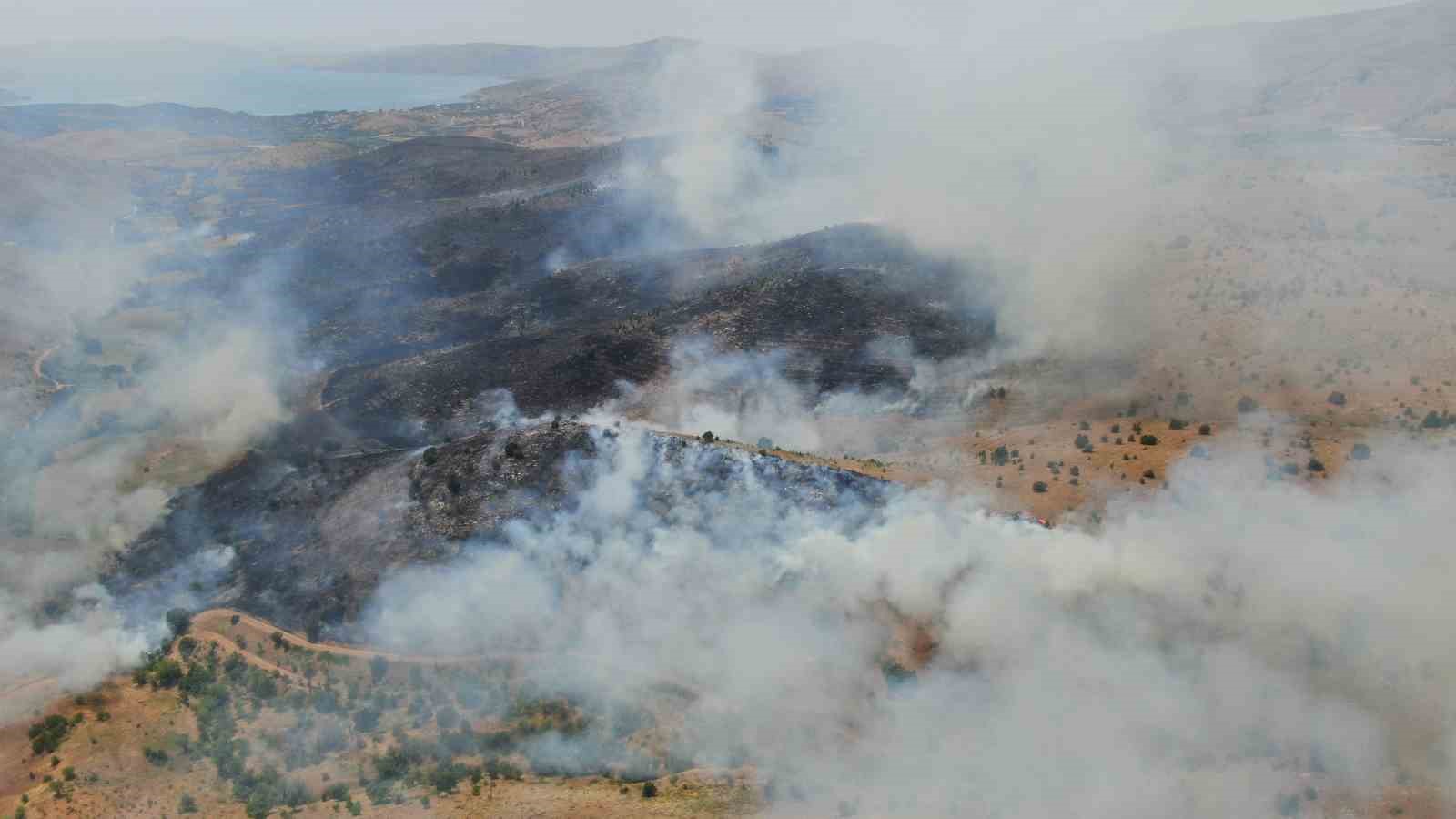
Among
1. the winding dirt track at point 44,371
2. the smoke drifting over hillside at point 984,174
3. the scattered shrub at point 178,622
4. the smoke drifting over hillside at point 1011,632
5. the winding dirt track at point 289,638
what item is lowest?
the winding dirt track at point 289,638

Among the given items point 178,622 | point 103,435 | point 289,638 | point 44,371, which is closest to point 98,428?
point 103,435

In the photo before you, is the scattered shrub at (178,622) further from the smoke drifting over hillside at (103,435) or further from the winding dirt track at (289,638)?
the smoke drifting over hillside at (103,435)

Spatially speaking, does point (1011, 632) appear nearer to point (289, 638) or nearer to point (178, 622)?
point (289, 638)

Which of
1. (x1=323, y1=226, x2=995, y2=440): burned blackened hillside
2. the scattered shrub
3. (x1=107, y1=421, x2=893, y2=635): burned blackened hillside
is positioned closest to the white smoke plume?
the scattered shrub

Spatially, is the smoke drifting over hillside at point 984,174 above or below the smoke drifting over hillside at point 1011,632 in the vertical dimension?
above

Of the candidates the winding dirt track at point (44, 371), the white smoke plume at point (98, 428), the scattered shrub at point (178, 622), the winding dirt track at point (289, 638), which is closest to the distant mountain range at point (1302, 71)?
the white smoke plume at point (98, 428)

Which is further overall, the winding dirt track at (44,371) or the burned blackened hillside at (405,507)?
the winding dirt track at (44,371)

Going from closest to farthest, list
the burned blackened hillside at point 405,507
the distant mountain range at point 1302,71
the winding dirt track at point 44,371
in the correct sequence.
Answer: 1. the burned blackened hillside at point 405,507
2. the winding dirt track at point 44,371
3. the distant mountain range at point 1302,71
